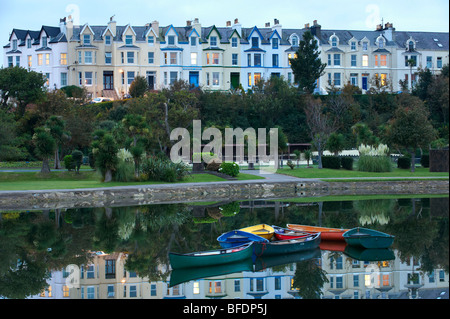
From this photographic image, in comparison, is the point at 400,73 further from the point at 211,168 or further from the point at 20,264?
the point at 20,264

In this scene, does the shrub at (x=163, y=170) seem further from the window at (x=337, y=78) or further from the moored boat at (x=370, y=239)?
the window at (x=337, y=78)

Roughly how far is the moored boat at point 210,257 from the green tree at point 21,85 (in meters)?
40.1

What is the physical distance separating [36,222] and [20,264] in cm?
836

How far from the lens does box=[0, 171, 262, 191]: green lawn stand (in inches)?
1574

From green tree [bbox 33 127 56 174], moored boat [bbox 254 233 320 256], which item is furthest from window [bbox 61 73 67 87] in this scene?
moored boat [bbox 254 233 320 256]

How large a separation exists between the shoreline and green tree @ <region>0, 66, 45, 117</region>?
22544 mm

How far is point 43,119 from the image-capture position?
56.6m

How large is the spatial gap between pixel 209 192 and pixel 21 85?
25.1 metres

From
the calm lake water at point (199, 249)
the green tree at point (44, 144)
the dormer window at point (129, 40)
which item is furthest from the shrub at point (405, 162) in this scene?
the dormer window at point (129, 40)

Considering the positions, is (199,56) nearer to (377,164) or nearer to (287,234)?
(377,164)

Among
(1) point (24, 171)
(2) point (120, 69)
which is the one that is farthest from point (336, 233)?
(2) point (120, 69)

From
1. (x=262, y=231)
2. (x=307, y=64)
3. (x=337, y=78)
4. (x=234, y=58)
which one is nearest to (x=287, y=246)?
(x=262, y=231)

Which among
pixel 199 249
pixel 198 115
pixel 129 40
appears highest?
pixel 129 40

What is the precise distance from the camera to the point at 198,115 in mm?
64938
